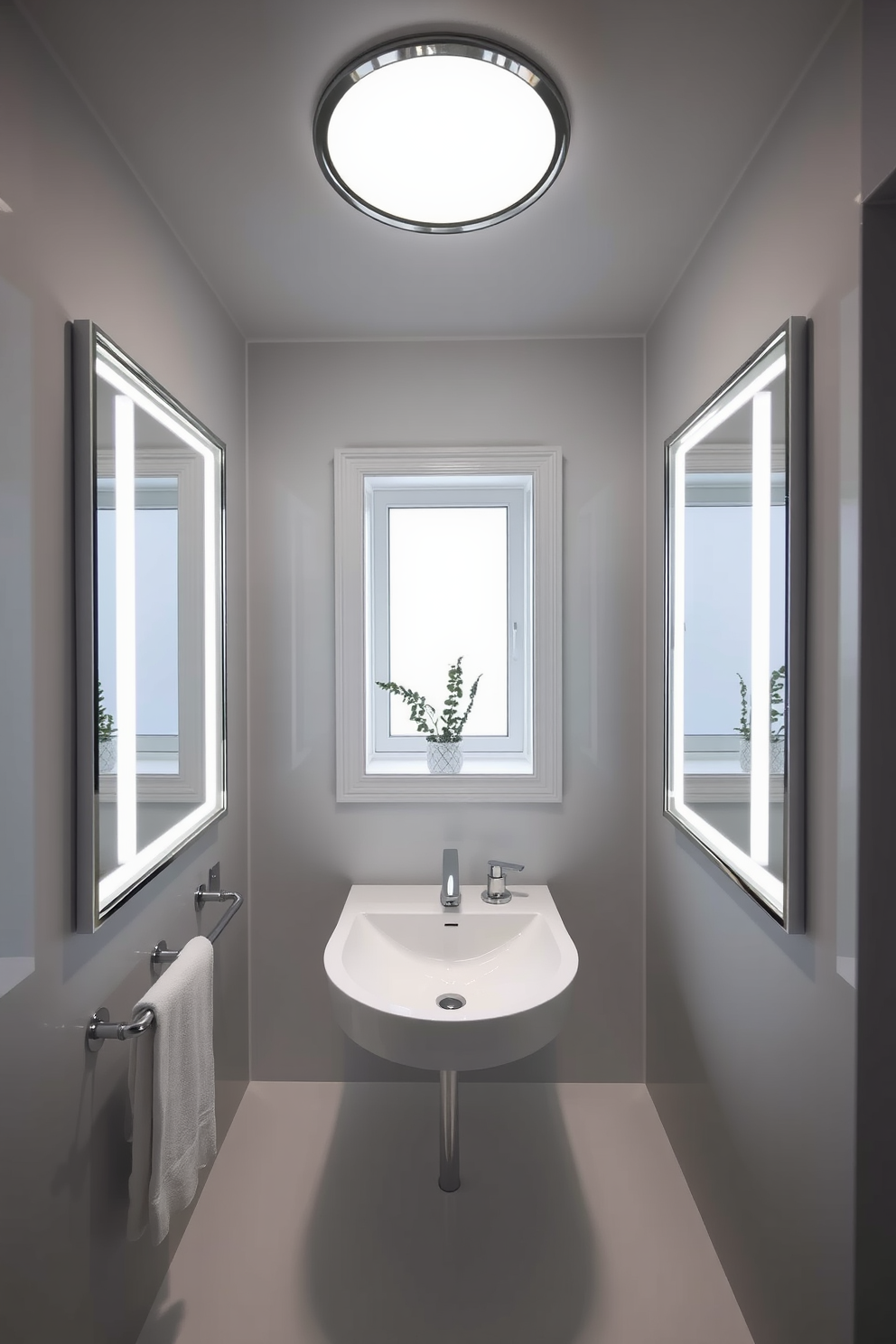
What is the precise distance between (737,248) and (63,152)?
1228 mm

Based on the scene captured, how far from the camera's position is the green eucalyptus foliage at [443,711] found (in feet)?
7.13

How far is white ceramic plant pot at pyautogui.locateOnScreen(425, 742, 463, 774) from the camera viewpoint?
7.02 ft

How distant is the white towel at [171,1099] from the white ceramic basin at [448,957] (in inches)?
11.8

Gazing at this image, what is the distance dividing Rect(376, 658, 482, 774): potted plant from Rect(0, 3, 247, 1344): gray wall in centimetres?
92

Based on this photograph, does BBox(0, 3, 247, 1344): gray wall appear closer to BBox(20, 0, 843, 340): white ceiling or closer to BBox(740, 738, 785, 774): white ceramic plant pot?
BBox(20, 0, 843, 340): white ceiling

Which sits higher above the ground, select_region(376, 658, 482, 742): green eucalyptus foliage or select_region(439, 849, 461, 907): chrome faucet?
select_region(376, 658, 482, 742): green eucalyptus foliage

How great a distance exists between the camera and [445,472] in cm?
211

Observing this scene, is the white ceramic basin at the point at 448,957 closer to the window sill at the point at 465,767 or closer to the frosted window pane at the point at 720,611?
the window sill at the point at 465,767

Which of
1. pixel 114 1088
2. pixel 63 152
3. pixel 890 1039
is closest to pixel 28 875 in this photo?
A: pixel 114 1088

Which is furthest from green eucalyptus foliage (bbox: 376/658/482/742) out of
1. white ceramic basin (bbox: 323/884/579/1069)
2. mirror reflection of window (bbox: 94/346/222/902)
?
mirror reflection of window (bbox: 94/346/222/902)

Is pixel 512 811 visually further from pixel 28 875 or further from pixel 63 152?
pixel 63 152

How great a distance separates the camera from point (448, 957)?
197cm

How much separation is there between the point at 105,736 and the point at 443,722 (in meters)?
1.13

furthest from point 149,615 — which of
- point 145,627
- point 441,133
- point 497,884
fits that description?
point 497,884
